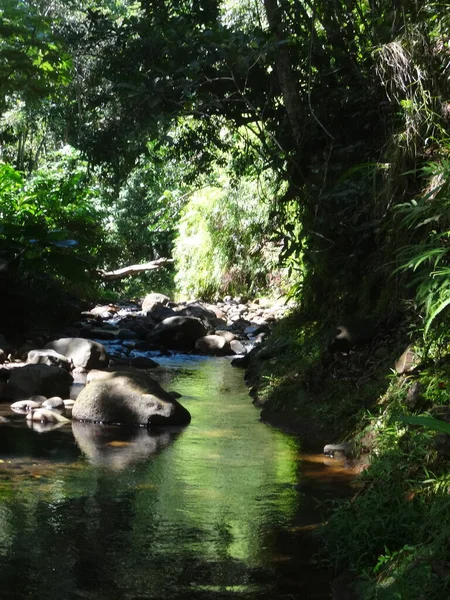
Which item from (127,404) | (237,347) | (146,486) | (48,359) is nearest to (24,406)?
(127,404)

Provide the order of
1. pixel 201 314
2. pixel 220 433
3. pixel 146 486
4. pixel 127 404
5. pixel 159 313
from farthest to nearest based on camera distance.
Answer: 1. pixel 159 313
2. pixel 201 314
3. pixel 127 404
4. pixel 220 433
5. pixel 146 486

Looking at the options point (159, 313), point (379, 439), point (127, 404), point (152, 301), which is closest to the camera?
point (379, 439)

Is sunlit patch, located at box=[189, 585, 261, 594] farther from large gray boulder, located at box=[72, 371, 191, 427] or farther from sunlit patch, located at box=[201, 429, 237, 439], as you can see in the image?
large gray boulder, located at box=[72, 371, 191, 427]

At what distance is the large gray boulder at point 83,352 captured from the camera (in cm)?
988

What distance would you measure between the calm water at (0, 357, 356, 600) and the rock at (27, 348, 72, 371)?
2272 mm

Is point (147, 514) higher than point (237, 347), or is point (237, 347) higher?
point (147, 514)

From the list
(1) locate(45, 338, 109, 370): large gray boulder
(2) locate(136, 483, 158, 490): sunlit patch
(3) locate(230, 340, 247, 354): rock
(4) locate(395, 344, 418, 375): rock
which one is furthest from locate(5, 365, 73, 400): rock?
(3) locate(230, 340, 247, 354): rock

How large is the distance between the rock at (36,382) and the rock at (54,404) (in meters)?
0.41

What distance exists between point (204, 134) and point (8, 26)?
283 cm

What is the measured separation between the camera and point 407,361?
5.61 meters

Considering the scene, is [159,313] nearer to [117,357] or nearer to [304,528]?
[117,357]

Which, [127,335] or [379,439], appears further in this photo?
[127,335]

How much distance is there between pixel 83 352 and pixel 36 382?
5.93 feet

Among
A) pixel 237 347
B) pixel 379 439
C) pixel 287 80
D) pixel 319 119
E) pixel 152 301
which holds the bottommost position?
pixel 237 347
